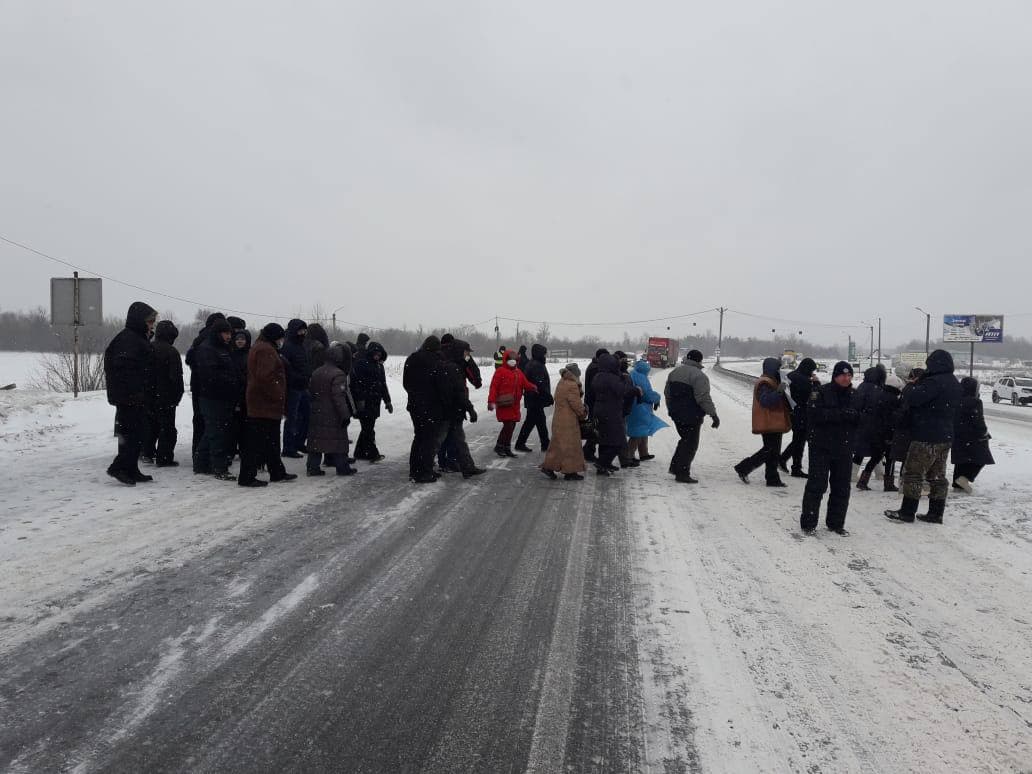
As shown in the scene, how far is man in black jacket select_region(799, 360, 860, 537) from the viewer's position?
6.38 metres

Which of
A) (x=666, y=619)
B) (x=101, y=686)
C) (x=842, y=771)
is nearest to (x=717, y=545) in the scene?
(x=666, y=619)

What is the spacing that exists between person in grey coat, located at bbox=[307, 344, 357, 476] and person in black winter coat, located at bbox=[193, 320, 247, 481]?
0.99 metres

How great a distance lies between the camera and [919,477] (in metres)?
6.92

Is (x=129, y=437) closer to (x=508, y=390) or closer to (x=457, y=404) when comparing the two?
(x=457, y=404)

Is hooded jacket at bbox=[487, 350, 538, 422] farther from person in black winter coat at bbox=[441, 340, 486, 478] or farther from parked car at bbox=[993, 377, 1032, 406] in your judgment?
parked car at bbox=[993, 377, 1032, 406]

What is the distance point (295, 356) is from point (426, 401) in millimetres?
2242

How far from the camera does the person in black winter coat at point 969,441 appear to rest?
8281mm

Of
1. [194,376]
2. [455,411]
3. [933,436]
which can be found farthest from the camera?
[455,411]

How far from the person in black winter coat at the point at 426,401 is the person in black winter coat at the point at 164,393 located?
2.97 metres

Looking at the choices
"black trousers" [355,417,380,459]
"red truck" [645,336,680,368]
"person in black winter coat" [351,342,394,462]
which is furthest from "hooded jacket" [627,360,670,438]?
"red truck" [645,336,680,368]

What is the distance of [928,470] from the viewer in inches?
272

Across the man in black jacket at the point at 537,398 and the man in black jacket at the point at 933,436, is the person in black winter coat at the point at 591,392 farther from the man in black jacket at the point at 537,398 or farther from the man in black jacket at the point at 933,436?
the man in black jacket at the point at 933,436

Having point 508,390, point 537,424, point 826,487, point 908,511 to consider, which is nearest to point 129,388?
point 508,390

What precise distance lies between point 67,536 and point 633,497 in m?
5.84
